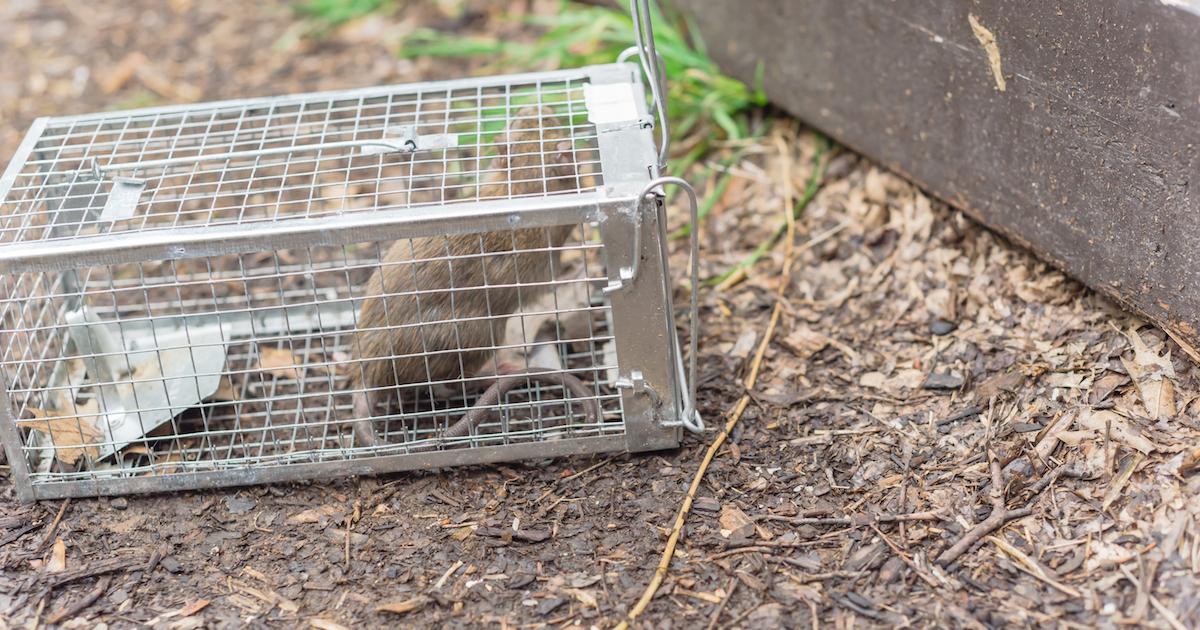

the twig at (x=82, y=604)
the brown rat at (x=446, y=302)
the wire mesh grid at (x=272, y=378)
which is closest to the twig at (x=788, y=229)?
the wire mesh grid at (x=272, y=378)

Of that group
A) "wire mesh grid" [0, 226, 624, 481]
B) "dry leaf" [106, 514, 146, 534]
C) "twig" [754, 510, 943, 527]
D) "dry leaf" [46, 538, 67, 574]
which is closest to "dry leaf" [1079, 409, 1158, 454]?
"twig" [754, 510, 943, 527]

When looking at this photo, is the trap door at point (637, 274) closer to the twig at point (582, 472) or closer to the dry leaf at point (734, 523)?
the twig at point (582, 472)

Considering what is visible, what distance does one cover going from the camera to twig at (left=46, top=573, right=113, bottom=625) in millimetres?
3260

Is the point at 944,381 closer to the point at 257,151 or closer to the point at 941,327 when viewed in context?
the point at 941,327

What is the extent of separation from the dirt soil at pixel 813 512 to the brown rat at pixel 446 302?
0.36 meters

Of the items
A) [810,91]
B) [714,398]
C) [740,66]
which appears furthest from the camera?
[740,66]

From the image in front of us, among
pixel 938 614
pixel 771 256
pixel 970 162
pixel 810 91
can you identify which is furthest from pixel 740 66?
pixel 938 614

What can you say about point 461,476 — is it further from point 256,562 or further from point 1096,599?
point 1096,599

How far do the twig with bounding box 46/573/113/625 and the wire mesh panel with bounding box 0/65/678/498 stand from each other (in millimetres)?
389

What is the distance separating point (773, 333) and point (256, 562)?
1.99 metres

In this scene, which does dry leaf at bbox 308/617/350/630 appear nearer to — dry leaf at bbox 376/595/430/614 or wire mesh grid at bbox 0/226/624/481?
dry leaf at bbox 376/595/430/614

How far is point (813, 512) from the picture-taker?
343 cm

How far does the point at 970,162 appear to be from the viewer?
164 inches

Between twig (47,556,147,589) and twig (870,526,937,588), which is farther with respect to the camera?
twig (47,556,147,589)
